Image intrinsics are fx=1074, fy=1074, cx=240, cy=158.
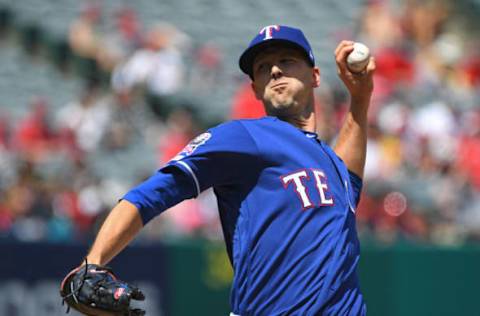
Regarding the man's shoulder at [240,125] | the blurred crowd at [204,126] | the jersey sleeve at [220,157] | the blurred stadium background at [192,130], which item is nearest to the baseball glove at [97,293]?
the jersey sleeve at [220,157]

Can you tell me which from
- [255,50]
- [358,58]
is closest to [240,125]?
[255,50]

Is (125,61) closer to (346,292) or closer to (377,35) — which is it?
(377,35)

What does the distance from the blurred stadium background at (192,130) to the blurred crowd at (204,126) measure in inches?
0.8

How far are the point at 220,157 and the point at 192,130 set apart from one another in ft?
28.0

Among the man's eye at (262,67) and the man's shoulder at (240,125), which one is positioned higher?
the man's eye at (262,67)

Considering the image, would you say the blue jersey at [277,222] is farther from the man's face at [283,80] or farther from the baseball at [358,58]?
the baseball at [358,58]

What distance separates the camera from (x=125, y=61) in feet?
45.8

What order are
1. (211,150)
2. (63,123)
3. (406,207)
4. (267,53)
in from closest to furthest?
(211,150) < (267,53) < (406,207) < (63,123)

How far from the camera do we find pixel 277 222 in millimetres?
3793

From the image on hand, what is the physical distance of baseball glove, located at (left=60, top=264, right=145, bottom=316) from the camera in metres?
3.20

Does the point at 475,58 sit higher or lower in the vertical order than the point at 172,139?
higher

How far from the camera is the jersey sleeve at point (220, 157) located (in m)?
3.62

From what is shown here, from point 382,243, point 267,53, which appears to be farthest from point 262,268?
point 382,243

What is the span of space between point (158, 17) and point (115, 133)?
343 centimetres
